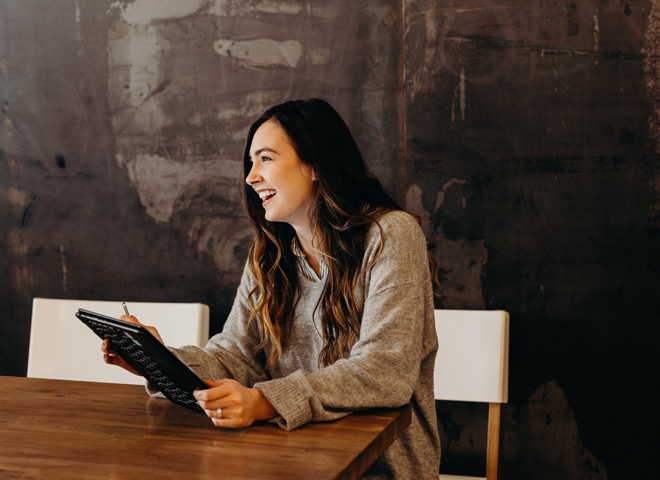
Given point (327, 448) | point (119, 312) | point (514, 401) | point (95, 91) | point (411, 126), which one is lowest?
point (514, 401)

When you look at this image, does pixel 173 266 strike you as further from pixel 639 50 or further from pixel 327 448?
pixel 639 50

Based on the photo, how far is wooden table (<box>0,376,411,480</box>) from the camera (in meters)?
0.73

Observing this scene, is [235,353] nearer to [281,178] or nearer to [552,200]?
[281,178]

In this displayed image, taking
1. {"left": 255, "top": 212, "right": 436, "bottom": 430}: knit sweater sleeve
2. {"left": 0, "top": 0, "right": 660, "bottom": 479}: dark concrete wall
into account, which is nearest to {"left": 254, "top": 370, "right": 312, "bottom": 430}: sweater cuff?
{"left": 255, "top": 212, "right": 436, "bottom": 430}: knit sweater sleeve

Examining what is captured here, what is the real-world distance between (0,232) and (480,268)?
84.8 inches

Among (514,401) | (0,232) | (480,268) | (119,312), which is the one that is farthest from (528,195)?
(0,232)

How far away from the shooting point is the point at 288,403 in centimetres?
92

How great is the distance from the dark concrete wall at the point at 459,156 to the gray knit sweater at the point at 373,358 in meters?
0.84

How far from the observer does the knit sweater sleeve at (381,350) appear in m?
0.93

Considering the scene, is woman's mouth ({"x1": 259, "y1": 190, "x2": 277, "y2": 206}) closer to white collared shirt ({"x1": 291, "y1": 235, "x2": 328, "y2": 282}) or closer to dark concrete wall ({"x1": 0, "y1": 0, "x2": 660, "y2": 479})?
A: white collared shirt ({"x1": 291, "y1": 235, "x2": 328, "y2": 282})

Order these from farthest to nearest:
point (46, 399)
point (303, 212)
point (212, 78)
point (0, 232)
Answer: point (0, 232), point (212, 78), point (303, 212), point (46, 399)

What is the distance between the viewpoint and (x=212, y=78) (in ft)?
7.50

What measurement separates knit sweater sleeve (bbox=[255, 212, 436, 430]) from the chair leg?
65cm

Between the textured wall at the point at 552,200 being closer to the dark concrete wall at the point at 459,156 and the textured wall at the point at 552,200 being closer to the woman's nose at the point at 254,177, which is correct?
the dark concrete wall at the point at 459,156
